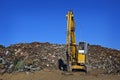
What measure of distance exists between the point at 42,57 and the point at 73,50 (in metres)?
7.76

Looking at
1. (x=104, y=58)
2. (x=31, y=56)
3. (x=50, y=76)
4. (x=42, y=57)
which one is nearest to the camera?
(x=50, y=76)

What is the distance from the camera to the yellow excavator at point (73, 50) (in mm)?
34656

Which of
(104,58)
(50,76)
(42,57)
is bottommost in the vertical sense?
(50,76)

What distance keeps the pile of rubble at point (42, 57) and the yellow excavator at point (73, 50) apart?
4301mm

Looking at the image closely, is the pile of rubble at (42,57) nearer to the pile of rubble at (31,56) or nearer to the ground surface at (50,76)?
the pile of rubble at (31,56)

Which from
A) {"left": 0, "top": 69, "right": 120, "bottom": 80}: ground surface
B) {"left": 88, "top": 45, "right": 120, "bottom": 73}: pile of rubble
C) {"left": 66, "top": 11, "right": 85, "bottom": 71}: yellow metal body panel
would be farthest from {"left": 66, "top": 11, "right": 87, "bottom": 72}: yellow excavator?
{"left": 88, "top": 45, "right": 120, "bottom": 73}: pile of rubble

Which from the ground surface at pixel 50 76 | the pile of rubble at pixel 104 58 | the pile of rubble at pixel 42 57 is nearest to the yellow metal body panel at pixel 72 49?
the ground surface at pixel 50 76

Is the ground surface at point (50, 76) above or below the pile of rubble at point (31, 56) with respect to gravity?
below

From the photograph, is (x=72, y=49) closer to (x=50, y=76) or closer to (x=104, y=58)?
(x=50, y=76)

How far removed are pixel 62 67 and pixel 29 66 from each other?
380 centimetres

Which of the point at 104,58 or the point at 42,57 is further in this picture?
the point at 104,58

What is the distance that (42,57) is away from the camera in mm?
41719

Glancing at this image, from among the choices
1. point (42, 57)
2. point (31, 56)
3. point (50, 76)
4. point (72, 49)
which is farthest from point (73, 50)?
point (31, 56)

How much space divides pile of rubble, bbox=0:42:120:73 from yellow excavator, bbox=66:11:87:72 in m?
4.30
